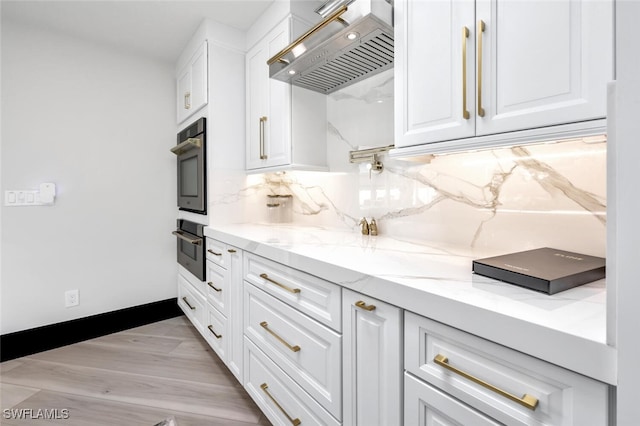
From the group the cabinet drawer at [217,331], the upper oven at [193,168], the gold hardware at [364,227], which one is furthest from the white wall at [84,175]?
the gold hardware at [364,227]

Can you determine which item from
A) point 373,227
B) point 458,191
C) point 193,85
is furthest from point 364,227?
point 193,85

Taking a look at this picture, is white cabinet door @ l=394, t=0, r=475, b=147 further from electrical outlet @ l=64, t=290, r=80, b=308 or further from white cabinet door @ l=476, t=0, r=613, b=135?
electrical outlet @ l=64, t=290, r=80, b=308

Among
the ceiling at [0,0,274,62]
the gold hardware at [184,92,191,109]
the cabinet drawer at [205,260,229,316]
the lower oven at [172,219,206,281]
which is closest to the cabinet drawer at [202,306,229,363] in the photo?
the cabinet drawer at [205,260,229,316]

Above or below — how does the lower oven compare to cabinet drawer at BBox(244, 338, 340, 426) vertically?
above

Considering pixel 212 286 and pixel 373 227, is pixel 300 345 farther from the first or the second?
pixel 212 286

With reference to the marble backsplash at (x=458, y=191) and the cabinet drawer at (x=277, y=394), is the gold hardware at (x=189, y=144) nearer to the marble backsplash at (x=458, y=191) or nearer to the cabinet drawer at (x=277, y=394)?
the marble backsplash at (x=458, y=191)

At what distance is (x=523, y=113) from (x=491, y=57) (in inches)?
7.9

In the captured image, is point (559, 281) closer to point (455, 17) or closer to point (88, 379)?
point (455, 17)

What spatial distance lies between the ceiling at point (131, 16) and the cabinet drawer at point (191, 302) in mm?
1998

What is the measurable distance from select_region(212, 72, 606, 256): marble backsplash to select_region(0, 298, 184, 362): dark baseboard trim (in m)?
1.29

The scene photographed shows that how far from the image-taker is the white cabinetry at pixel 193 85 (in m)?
2.31

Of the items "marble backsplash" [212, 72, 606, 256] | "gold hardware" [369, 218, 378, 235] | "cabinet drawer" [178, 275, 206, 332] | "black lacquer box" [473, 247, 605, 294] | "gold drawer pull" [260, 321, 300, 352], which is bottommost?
"cabinet drawer" [178, 275, 206, 332]

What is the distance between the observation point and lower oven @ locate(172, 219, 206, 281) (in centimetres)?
228

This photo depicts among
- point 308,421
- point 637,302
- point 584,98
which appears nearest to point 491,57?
point 584,98
